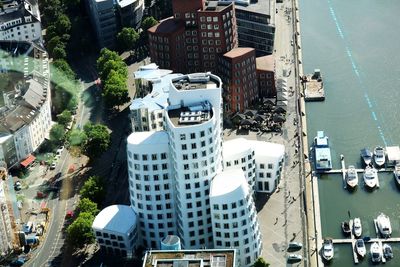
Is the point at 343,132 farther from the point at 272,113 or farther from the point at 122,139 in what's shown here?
the point at 122,139

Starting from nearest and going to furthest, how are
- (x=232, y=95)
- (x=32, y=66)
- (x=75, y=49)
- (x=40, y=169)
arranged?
(x=40, y=169), (x=232, y=95), (x=32, y=66), (x=75, y=49)

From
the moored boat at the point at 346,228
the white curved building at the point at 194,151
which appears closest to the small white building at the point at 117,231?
the white curved building at the point at 194,151

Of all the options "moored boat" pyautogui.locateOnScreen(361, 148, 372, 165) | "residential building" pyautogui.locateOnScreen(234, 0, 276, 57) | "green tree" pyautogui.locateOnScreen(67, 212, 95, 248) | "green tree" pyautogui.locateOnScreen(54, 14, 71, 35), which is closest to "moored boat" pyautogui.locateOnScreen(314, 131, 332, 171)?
"moored boat" pyautogui.locateOnScreen(361, 148, 372, 165)

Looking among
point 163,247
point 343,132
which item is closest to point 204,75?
point 163,247

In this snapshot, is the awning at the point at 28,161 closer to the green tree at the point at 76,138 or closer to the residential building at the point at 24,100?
the residential building at the point at 24,100

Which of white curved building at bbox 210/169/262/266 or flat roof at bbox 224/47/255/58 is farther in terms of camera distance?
flat roof at bbox 224/47/255/58

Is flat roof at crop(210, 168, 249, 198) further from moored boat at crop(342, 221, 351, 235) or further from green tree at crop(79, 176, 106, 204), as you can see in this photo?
green tree at crop(79, 176, 106, 204)
